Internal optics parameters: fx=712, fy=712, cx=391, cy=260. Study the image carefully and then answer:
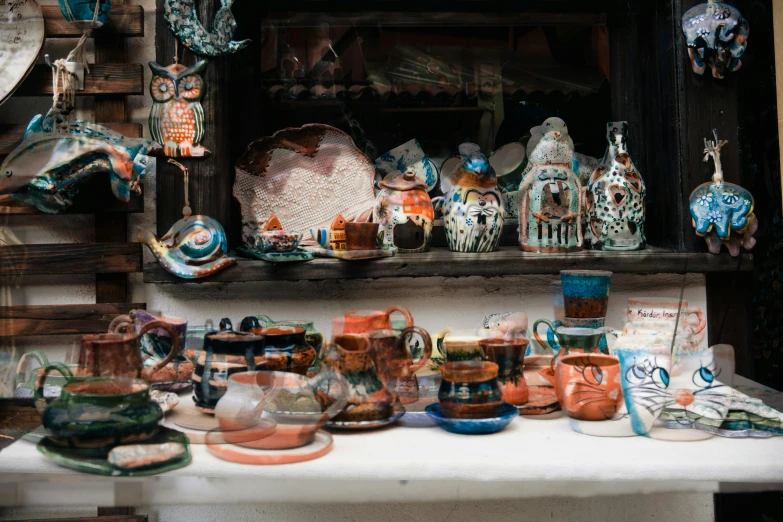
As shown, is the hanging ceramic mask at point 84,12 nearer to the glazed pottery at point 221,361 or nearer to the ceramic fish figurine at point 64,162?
the ceramic fish figurine at point 64,162

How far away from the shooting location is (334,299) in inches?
72.4

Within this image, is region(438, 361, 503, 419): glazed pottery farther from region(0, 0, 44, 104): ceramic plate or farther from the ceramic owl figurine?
region(0, 0, 44, 104): ceramic plate

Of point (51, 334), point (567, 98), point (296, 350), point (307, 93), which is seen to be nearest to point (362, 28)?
point (307, 93)

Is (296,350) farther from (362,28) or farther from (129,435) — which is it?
(362,28)

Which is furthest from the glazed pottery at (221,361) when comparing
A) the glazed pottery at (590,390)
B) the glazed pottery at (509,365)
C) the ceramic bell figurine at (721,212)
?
the ceramic bell figurine at (721,212)

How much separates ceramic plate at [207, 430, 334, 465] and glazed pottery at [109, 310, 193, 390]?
35cm

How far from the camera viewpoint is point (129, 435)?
1.09 meters

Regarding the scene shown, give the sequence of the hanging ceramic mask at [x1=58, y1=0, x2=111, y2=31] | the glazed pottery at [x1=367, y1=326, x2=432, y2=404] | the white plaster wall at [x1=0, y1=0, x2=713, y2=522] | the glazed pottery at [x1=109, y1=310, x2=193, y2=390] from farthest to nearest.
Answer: the white plaster wall at [x1=0, y1=0, x2=713, y2=522], the hanging ceramic mask at [x1=58, y1=0, x2=111, y2=31], the glazed pottery at [x1=109, y1=310, x2=193, y2=390], the glazed pottery at [x1=367, y1=326, x2=432, y2=404]

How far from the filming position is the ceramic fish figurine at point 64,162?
157cm

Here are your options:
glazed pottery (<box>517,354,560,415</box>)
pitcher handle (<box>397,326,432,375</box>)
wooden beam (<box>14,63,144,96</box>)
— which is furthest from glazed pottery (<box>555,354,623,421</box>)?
wooden beam (<box>14,63,144,96</box>)

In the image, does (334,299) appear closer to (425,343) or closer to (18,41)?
(425,343)

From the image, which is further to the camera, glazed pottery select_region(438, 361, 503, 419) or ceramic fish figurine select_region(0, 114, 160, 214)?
ceramic fish figurine select_region(0, 114, 160, 214)

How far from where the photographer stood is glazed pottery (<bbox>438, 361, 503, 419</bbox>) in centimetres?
120

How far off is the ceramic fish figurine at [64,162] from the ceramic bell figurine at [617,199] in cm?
109
